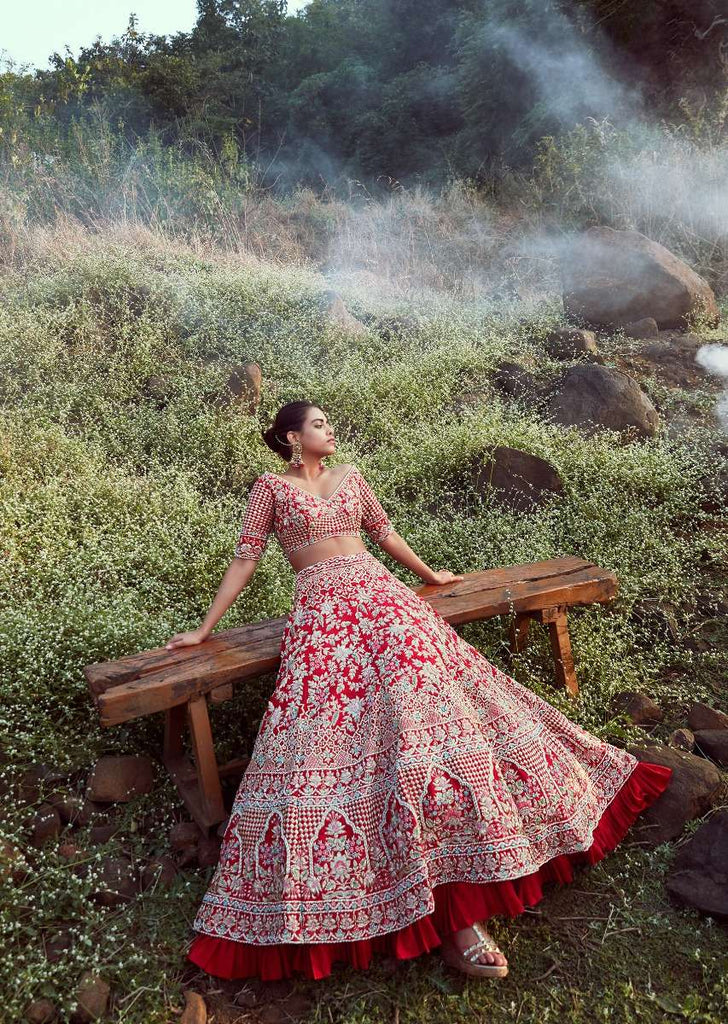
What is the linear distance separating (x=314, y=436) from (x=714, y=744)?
2.27 m

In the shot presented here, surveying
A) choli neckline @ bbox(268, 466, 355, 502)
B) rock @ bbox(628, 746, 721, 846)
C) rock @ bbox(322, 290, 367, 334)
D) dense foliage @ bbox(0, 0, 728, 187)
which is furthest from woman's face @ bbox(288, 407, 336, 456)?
dense foliage @ bbox(0, 0, 728, 187)

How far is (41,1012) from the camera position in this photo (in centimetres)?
244

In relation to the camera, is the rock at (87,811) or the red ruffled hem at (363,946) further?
the rock at (87,811)

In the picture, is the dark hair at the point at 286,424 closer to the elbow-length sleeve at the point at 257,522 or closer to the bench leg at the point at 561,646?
the elbow-length sleeve at the point at 257,522

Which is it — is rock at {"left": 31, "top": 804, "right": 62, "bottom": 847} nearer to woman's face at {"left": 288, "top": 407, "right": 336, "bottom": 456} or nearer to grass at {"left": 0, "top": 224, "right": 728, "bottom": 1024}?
grass at {"left": 0, "top": 224, "right": 728, "bottom": 1024}

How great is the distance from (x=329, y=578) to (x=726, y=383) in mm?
5645

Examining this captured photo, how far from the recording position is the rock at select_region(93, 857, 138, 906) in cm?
293

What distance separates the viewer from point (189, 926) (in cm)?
283

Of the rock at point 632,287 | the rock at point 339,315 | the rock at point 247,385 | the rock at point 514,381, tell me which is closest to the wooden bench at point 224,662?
the rock at point 247,385

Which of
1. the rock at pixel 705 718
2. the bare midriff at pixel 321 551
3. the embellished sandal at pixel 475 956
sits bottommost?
the rock at pixel 705 718

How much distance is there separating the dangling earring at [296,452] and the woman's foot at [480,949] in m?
1.99

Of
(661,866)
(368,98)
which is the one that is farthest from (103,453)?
(368,98)

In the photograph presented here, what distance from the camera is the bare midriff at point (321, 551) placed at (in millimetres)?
3494

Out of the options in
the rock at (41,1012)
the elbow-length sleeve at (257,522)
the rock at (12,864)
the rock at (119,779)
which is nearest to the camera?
the rock at (41,1012)
